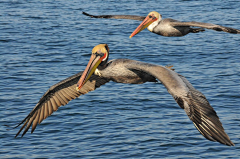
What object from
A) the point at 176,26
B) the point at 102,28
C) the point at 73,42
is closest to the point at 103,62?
the point at 176,26

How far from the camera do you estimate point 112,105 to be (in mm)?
21750

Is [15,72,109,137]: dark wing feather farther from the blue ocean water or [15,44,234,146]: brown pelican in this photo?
the blue ocean water

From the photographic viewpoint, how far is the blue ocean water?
1855 centimetres

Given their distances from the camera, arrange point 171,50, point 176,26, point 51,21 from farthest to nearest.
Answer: point 51,21
point 171,50
point 176,26

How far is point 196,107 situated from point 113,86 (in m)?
14.3

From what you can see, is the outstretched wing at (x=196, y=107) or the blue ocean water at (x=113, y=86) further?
the blue ocean water at (x=113, y=86)

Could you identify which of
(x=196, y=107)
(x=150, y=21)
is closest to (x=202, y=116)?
(x=196, y=107)

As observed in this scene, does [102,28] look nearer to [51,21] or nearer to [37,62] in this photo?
[51,21]

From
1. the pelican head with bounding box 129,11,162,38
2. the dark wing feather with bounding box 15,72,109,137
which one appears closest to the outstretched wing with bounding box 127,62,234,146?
the dark wing feather with bounding box 15,72,109,137

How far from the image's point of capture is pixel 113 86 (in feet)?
78.7

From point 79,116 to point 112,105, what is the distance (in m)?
1.74

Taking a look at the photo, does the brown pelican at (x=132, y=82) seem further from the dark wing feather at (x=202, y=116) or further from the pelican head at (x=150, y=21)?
the pelican head at (x=150, y=21)

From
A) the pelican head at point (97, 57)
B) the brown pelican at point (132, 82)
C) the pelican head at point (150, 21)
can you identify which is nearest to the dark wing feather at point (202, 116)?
the brown pelican at point (132, 82)

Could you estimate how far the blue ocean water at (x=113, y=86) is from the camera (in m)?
18.5
